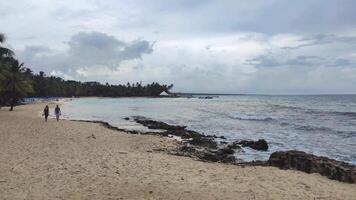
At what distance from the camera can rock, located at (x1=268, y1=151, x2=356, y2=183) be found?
1449cm

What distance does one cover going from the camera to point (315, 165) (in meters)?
15.6

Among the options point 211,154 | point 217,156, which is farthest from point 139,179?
point 211,154

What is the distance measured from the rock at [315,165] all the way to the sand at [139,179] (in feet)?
1.85

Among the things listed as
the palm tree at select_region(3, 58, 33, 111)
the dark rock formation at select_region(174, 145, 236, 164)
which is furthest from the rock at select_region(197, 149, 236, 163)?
the palm tree at select_region(3, 58, 33, 111)

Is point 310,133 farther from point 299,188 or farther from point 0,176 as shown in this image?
point 0,176

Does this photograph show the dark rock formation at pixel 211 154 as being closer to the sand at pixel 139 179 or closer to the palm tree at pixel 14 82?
the sand at pixel 139 179

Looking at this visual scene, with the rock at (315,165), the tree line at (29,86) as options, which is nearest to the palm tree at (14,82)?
the tree line at (29,86)

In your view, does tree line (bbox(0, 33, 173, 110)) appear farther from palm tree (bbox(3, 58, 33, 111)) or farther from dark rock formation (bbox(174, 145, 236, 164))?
dark rock formation (bbox(174, 145, 236, 164))

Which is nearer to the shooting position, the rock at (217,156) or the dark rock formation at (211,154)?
the rock at (217,156)

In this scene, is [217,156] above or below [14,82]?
below

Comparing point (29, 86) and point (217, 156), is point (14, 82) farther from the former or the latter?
point (217, 156)

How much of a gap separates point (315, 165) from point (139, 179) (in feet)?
22.5

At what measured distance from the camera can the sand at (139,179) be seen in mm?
11297

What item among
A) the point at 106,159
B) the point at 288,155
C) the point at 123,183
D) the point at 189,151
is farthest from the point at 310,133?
the point at 123,183
